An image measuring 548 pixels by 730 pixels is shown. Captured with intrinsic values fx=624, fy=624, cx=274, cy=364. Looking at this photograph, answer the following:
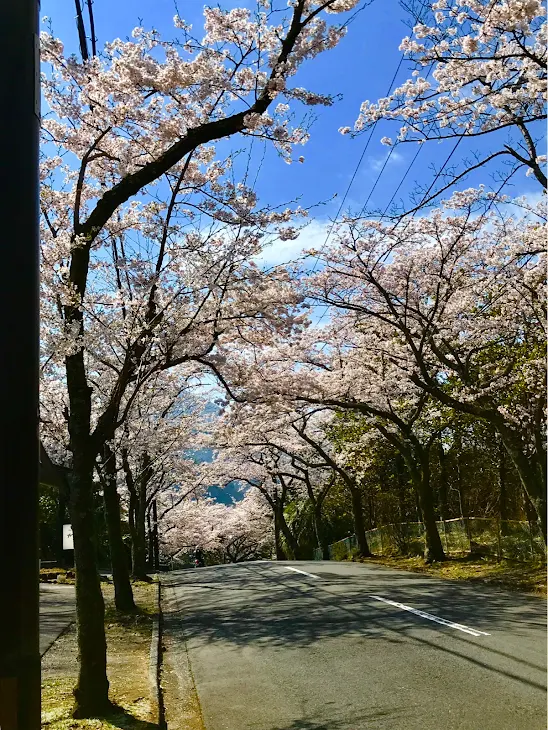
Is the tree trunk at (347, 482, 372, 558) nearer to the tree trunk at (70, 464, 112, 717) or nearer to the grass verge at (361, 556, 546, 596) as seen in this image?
the grass verge at (361, 556, 546, 596)

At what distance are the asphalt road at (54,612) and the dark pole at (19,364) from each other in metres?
8.88

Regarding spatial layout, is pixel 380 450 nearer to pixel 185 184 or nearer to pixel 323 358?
A: pixel 323 358

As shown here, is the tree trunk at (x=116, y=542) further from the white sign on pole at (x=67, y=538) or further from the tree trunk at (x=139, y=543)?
the white sign on pole at (x=67, y=538)

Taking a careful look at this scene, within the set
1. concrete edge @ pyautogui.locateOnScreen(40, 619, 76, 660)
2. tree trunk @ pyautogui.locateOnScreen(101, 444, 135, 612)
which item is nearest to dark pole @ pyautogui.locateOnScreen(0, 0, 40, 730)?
concrete edge @ pyautogui.locateOnScreen(40, 619, 76, 660)

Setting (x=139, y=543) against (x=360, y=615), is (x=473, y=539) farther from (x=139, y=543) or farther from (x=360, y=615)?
(x=139, y=543)

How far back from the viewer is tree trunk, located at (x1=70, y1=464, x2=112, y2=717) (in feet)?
20.5

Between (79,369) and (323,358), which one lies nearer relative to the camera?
(79,369)

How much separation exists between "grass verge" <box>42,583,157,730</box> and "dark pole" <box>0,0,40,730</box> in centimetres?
542

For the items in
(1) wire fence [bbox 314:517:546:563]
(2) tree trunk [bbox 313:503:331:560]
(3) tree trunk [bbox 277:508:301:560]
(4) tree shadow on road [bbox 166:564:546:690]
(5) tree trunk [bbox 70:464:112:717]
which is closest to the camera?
(5) tree trunk [bbox 70:464:112:717]

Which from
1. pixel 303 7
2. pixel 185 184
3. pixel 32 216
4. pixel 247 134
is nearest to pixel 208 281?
pixel 185 184

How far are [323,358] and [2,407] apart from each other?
2187 cm

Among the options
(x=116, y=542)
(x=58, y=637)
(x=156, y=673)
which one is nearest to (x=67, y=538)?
(x=156, y=673)

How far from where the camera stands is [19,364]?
49.3 inches

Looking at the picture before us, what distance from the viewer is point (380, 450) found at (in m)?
28.8
